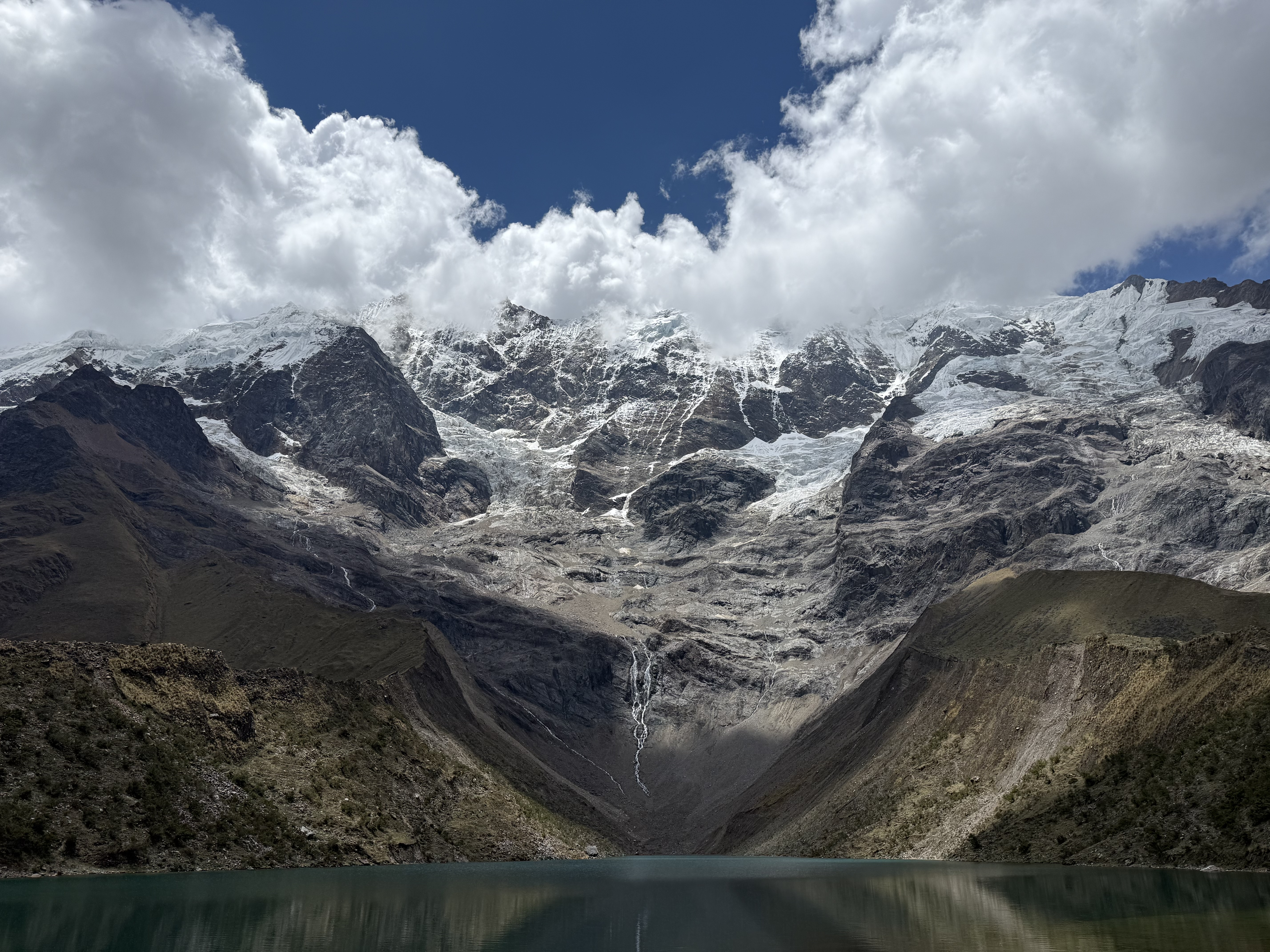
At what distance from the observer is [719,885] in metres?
71.9

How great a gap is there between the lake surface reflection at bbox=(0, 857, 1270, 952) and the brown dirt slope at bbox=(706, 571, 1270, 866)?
58.3 feet

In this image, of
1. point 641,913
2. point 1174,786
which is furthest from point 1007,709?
point 641,913

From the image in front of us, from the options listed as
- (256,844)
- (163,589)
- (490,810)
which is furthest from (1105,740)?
(163,589)

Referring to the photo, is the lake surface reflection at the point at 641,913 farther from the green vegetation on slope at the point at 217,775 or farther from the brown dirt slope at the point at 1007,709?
the brown dirt slope at the point at 1007,709

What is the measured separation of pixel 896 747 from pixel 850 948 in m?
91.4

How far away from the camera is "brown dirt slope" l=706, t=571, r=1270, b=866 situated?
8575 cm

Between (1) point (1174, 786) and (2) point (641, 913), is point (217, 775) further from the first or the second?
(1) point (1174, 786)

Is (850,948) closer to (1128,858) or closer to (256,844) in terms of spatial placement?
(1128,858)

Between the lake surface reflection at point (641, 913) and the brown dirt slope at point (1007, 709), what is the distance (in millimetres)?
17774

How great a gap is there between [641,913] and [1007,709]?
68.3m

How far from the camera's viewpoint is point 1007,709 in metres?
110

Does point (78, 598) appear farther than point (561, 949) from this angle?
Yes

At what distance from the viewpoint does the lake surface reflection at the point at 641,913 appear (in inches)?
1564

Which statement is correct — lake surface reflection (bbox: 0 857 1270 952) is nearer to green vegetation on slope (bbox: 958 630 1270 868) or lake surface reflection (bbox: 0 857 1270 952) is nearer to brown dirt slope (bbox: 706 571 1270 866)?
green vegetation on slope (bbox: 958 630 1270 868)
